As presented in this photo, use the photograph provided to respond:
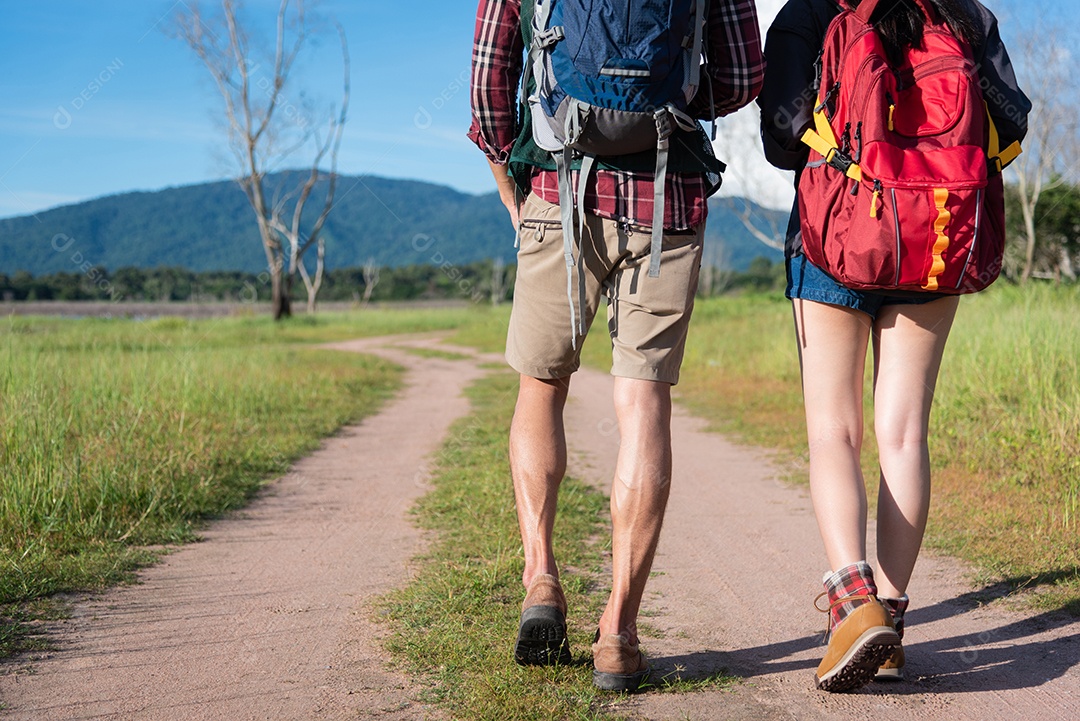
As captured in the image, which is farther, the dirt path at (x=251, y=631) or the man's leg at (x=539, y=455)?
the man's leg at (x=539, y=455)

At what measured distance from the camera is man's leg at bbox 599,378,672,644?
222cm

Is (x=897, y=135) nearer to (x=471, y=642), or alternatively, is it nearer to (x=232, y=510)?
(x=471, y=642)

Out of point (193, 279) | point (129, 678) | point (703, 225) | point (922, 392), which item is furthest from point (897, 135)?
point (193, 279)

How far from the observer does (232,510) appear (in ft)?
14.7

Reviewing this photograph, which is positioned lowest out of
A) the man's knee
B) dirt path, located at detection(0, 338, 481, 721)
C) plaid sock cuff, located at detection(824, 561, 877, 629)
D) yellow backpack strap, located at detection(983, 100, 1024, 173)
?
dirt path, located at detection(0, 338, 481, 721)

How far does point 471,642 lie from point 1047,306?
9.06 meters

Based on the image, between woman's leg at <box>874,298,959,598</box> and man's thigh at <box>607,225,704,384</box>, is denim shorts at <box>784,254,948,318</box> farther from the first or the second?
man's thigh at <box>607,225,704,384</box>

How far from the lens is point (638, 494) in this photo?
2232mm

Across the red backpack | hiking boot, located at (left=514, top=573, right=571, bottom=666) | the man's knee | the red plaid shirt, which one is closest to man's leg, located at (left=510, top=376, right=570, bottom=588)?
hiking boot, located at (left=514, top=573, right=571, bottom=666)

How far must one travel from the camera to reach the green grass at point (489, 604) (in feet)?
7.17

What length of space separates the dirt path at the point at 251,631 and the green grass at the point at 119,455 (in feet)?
0.68

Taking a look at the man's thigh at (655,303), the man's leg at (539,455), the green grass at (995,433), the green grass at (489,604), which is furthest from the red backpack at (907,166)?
the green grass at (995,433)

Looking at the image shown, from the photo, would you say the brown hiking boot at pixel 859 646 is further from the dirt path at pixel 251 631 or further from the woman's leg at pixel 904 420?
the dirt path at pixel 251 631

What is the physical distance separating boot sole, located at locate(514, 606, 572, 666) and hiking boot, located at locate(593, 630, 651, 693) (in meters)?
0.13
